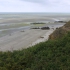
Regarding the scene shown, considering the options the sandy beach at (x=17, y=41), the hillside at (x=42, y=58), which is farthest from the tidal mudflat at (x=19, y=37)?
the hillside at (x=42, y=58)

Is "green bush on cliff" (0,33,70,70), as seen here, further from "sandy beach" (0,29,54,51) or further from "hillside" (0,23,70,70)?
"sandy beach" (0,29,54,51)

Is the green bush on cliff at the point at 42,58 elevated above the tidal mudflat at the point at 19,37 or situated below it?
above

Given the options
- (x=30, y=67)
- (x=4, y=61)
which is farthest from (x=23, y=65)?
(x=4, y=61)

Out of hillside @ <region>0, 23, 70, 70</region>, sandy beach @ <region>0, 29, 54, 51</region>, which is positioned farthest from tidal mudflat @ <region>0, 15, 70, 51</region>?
hillside @ <region>0, 23, 70, 70</region>

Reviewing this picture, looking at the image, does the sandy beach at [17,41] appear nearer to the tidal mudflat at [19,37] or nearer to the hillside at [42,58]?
the tidal mudflat at [19,37]

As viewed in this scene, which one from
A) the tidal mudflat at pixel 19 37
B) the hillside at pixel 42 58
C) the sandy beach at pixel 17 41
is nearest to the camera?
the hillside at pixel 42 58

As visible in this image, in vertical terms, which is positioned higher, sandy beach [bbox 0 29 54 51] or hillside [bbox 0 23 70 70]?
hillside [bbox 0 23 70 70]

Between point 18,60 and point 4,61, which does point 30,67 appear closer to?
point 18,60

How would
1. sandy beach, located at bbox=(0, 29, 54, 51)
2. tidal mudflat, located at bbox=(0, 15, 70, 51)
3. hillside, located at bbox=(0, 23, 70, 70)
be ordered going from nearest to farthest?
hillside, located at bbox=(0, 23, 70, 70) < sandy beach, located at bbox=(0, 29, 54, 51) < tidal mudflat, located at bbox=(0, 15, 70, 51)

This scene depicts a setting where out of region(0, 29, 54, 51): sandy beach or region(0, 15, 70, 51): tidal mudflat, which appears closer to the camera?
region(0, 29, 54, 51): sandy beach
